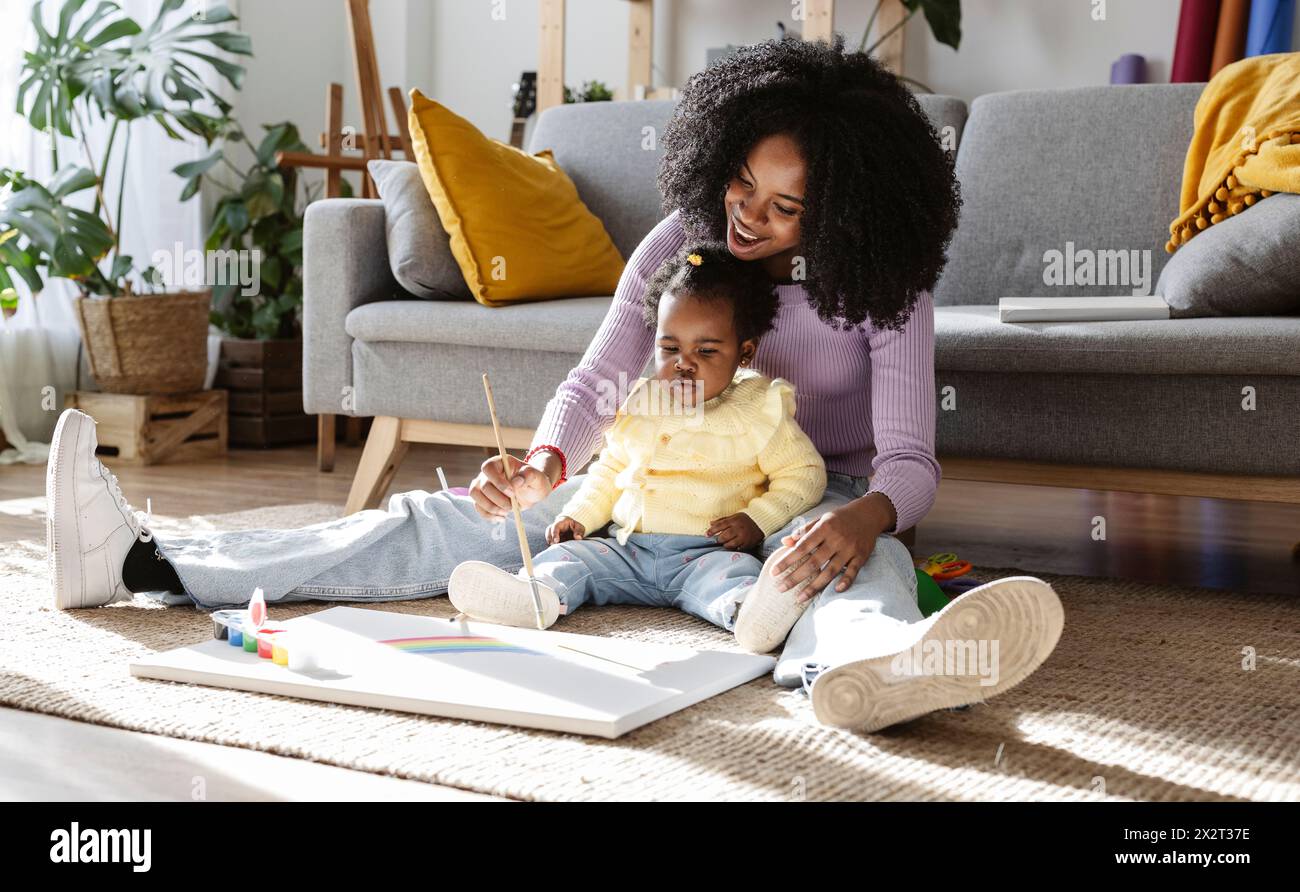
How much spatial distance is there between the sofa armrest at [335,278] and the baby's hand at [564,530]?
90 cm

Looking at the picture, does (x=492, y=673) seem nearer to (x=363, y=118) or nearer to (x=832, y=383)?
(x=832, y=383)

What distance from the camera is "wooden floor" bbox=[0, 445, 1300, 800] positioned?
109 cm

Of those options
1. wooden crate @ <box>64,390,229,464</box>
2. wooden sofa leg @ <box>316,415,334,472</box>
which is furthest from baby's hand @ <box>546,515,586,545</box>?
wooden crate @ <box>64,390,229,464</box>

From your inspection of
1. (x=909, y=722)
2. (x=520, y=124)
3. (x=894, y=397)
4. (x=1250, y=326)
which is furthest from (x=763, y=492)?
(x=520, y=124)

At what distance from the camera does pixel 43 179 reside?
3.50 meters

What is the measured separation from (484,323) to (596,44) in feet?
7.84

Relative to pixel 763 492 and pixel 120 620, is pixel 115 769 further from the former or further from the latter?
pixel 763 492

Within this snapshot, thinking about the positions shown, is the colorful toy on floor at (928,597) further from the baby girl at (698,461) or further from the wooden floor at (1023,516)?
the wooden floor at (1023,516)

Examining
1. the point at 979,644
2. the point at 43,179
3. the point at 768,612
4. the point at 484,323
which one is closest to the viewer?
the point at 979,644

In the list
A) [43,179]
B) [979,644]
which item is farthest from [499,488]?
[43,179]

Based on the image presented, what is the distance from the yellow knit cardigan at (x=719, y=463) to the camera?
1632mm

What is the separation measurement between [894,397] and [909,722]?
18.8 inches


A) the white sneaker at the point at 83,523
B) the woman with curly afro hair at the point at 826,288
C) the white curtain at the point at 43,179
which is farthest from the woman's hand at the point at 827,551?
the white curtain at the point at 43,179

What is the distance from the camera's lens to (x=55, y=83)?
3.31m
